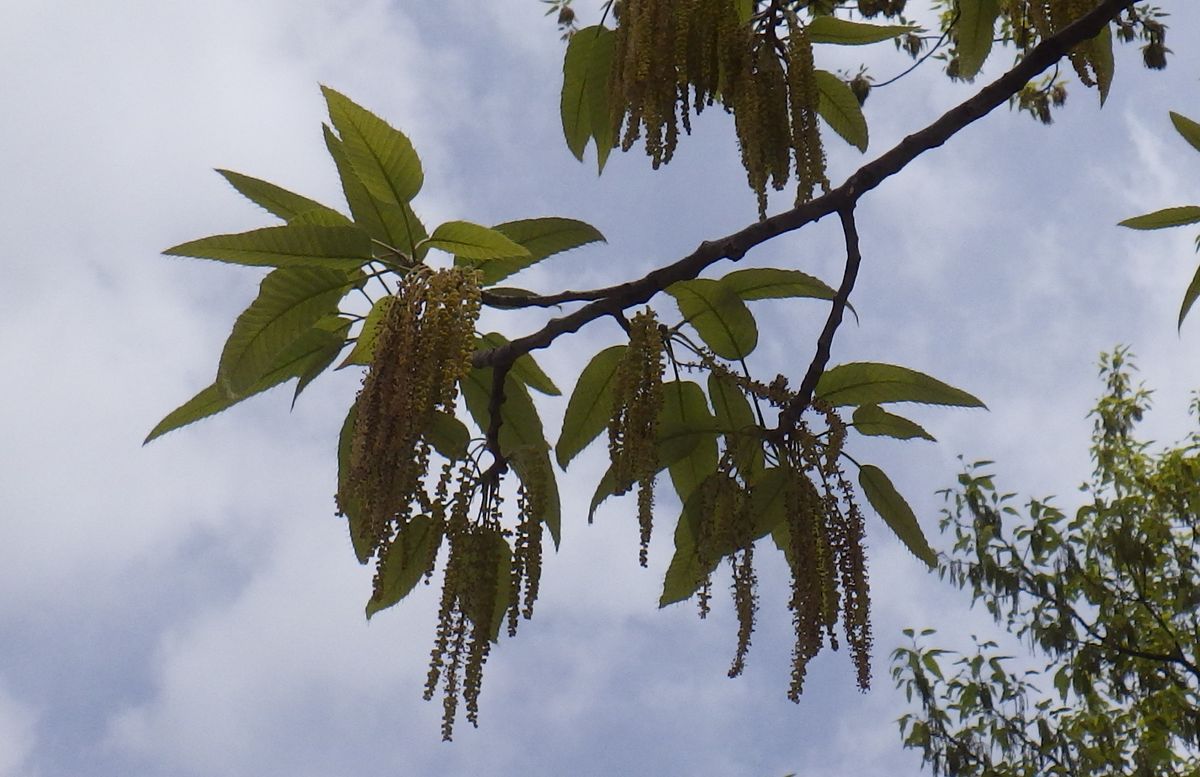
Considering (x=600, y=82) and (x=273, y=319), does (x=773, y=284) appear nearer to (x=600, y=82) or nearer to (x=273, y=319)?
(x=600, y=82)

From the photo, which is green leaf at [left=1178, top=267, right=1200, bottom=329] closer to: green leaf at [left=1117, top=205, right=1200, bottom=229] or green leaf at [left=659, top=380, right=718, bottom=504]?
green leaf at [left=1117, top=205, right=1200, bottom=229]

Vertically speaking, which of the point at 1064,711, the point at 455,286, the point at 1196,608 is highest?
the point at 1196,608

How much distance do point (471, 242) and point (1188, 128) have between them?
6.39 ft

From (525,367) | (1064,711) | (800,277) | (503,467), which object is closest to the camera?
(503,467)

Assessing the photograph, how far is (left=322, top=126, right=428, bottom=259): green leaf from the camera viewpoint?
96.3 inches

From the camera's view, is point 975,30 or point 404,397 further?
point 975,30

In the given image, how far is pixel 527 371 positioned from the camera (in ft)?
9.75

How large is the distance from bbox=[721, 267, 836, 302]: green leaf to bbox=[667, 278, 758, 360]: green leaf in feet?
0.08

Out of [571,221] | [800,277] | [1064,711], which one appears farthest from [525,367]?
[1064,711]

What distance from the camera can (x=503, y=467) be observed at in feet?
8.14

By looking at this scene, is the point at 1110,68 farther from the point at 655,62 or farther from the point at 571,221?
the point at 571,221

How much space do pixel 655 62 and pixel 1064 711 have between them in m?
7.90

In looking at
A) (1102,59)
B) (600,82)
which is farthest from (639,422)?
(1102,59)

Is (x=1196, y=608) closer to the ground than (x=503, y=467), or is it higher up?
higher up
